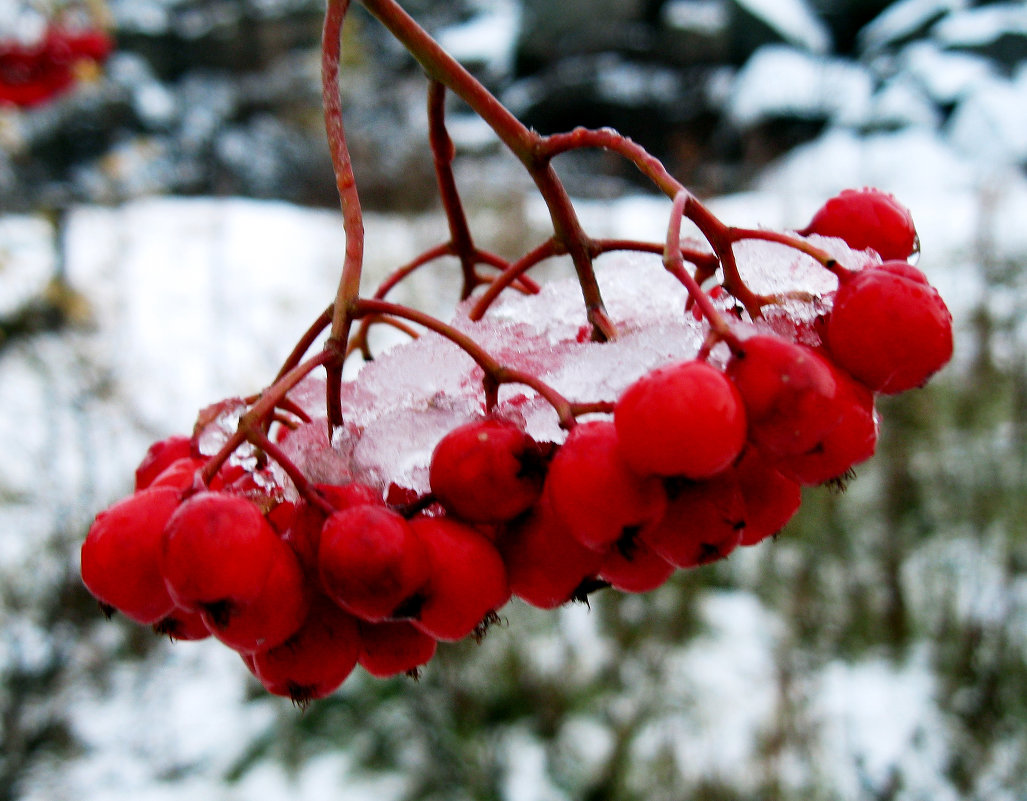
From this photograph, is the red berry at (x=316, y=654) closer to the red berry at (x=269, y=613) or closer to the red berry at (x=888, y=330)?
the red berry at (x=269, y=613)

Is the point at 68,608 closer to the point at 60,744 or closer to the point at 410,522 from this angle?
the point at 60,744

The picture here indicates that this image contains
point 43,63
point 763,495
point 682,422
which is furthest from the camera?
point 43,63

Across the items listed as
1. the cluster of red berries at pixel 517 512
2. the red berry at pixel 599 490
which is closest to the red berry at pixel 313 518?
the cluster of red berries at pixel 517 512

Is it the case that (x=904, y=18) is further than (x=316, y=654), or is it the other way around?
(x=904, y=18)

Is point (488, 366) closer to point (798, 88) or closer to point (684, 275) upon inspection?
point (684, 275)

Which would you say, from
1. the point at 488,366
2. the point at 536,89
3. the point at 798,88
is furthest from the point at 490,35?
the point at 488,366

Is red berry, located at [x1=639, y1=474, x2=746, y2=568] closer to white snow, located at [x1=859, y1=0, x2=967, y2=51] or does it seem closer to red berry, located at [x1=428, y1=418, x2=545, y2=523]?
red berry, located at [x1=428, y1=418, x2=545, y2=523]

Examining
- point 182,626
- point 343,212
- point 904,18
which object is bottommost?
point 904,18
